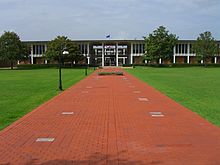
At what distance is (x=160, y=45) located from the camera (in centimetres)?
9269

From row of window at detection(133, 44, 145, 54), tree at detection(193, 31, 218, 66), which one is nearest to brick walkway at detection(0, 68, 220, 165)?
tree at detection(193, 31, 218, 66)

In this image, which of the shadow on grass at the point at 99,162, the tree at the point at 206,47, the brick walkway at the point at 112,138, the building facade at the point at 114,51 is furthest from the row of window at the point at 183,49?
the shadow on grass at the point at 99,162

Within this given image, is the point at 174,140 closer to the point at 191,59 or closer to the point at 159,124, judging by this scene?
the point at 159,124

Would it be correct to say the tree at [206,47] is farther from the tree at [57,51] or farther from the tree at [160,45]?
the tree at [57,51]

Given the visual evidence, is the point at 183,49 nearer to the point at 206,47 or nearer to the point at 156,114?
the point at 206,47

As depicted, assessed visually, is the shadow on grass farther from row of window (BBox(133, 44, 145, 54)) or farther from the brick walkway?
row of window (BBox(133, 44, 145, 54))

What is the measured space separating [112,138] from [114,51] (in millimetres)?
Answer: 112972

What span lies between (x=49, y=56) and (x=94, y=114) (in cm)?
7715

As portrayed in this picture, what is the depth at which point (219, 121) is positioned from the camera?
10.6 meters

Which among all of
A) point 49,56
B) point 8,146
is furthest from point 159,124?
point 49,56

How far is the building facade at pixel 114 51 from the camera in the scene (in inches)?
4572

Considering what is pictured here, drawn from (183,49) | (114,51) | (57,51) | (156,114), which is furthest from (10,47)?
(156,114)

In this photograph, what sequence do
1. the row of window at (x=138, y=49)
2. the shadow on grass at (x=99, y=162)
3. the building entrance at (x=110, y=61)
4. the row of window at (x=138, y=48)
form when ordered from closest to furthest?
the shadow on grass at (x=99, y=162) < the row of window at (x=138, y=49) < the row of window at (x=138, y=48) < the building entrance at (x=110, y=61)

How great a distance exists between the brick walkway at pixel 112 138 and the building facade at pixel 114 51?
103 metres
